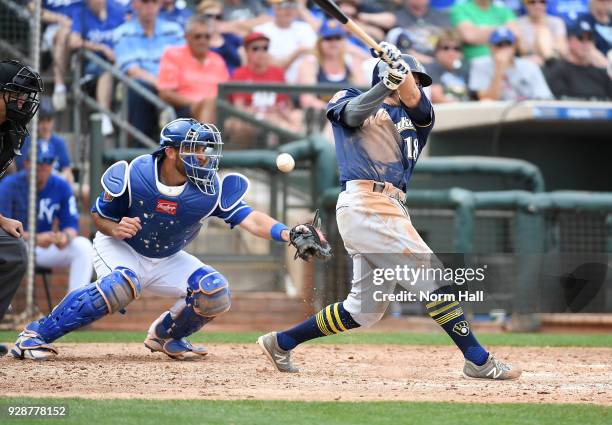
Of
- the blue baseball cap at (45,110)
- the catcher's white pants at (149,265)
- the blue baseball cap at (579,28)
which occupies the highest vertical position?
the blue baseball cap at (579,28)

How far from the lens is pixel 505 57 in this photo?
13242 mm

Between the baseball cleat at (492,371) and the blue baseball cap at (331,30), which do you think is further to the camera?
the blue baseball cap at (331,30)

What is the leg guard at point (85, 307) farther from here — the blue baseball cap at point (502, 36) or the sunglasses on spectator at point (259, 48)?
the blue baseball cap at point (502, 36)

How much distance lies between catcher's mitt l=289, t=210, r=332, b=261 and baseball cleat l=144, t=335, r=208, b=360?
4.69 ft

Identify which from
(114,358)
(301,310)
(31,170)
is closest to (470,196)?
(301,310)

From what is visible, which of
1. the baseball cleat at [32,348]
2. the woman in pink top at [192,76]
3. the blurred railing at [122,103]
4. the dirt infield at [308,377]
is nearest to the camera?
the dirt infield at [308,377]

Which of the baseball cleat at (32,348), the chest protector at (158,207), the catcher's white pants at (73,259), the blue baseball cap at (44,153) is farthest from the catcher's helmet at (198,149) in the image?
the blue baseball cap at (44,153)

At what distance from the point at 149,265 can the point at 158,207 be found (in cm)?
47

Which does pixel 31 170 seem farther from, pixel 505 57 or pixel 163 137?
pixel 505 57

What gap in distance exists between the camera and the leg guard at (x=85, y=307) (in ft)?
21.6

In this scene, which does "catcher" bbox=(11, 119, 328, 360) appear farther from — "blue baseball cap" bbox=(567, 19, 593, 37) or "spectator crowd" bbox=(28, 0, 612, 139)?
"blue baseball cap" bbox=(567, 19, 593, 37)

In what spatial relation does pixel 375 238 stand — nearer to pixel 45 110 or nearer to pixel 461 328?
pixel 461 328

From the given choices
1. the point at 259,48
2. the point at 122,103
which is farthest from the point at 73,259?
the point at 259,48

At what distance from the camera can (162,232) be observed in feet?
22.6
